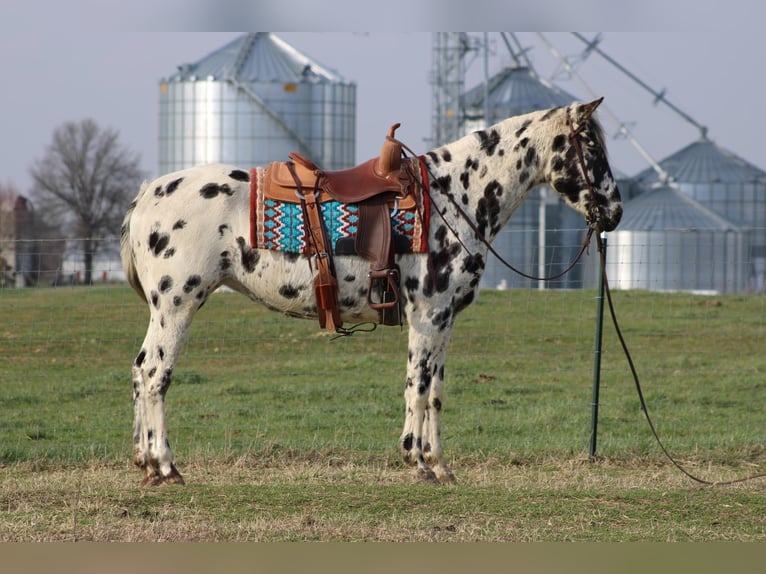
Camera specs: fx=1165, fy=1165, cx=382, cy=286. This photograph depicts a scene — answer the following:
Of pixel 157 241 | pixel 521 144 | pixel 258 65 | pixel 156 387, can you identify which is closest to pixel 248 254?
pixel 157 241

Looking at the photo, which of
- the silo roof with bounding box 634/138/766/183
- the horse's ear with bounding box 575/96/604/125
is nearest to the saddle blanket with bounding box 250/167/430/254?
the horse's ear with bounding box 575/96/604/125

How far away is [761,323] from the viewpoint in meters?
16.9

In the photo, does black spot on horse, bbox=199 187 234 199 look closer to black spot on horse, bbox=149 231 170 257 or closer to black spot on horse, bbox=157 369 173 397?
black spot on horse, bbox=149 231 170 257

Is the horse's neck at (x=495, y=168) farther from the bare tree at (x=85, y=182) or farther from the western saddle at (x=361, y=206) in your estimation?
the bare tree at (x=85, y=182)

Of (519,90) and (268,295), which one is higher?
(519,90)

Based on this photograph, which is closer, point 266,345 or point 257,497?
point 257,497

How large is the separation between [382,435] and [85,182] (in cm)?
5717

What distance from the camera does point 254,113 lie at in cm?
4706

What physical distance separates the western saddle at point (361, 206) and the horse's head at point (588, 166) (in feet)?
3.53

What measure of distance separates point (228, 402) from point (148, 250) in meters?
4.73

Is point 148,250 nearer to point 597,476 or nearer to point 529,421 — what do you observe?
point 597,476

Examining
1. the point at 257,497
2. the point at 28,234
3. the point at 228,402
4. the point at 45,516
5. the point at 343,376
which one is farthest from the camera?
the point at 28,234

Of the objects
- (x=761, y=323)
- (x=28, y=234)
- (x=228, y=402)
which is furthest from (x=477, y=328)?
(x=28, y=234)

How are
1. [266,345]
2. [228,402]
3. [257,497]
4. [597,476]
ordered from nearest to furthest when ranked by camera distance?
1. [257,497]
2. [597,476]
3. [228,402]
4. [266,345]
